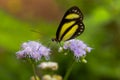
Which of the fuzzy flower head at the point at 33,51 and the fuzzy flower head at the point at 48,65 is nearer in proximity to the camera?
the fuzzy flower head at the point at 33,51

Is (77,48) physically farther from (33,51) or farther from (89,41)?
(89,41)

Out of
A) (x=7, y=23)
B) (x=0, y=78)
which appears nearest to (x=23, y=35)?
(x=7, y=23)

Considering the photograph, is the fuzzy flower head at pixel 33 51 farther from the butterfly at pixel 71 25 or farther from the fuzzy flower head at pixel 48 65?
the fuzzy flower head at pixel 48 65

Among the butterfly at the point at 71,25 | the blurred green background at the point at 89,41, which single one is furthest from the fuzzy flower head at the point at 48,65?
the blurred green background at the point at 89,41

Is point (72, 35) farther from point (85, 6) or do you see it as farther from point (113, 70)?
point (85, 6)

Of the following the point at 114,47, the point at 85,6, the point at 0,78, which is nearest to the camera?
the point at 0,78

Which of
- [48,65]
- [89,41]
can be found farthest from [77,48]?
[89,41]

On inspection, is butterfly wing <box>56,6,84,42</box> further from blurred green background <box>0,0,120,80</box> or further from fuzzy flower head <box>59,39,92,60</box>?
blurred green background <box>0,0,120,80</box>
